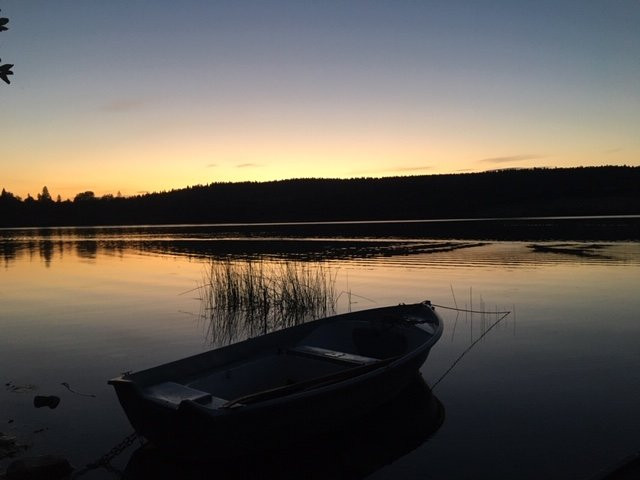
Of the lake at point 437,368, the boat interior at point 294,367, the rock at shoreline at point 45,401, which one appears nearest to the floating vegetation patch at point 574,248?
the lake at point 437,368

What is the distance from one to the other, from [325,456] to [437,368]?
390 centimetres

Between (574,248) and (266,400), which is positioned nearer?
(266,400)

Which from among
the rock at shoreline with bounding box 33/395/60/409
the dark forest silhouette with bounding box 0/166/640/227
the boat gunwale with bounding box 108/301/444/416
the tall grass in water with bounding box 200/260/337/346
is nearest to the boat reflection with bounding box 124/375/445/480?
the boat gunwale with bounding box 108/301/444/416

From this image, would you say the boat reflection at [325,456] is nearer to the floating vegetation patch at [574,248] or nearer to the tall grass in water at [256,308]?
the tall grass in water at [256,308]

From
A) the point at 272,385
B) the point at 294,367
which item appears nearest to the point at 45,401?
the point at 272,385

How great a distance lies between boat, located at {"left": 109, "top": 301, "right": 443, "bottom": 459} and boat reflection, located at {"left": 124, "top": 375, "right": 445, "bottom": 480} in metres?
0.25

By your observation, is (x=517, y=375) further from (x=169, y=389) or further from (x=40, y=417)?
(x=40, y=417)

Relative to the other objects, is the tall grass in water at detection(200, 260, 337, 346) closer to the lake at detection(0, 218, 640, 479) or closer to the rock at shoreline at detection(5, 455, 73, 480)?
the lake at detection(0, 218, 640, 479)

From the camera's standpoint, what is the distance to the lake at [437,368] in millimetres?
6551

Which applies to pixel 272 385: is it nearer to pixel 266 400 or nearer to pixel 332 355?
pixel 332 355

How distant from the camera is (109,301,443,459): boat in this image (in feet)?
19.0

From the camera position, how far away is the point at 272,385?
25.8 feet

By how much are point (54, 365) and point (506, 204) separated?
104846mm

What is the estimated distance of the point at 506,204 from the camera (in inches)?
4195
